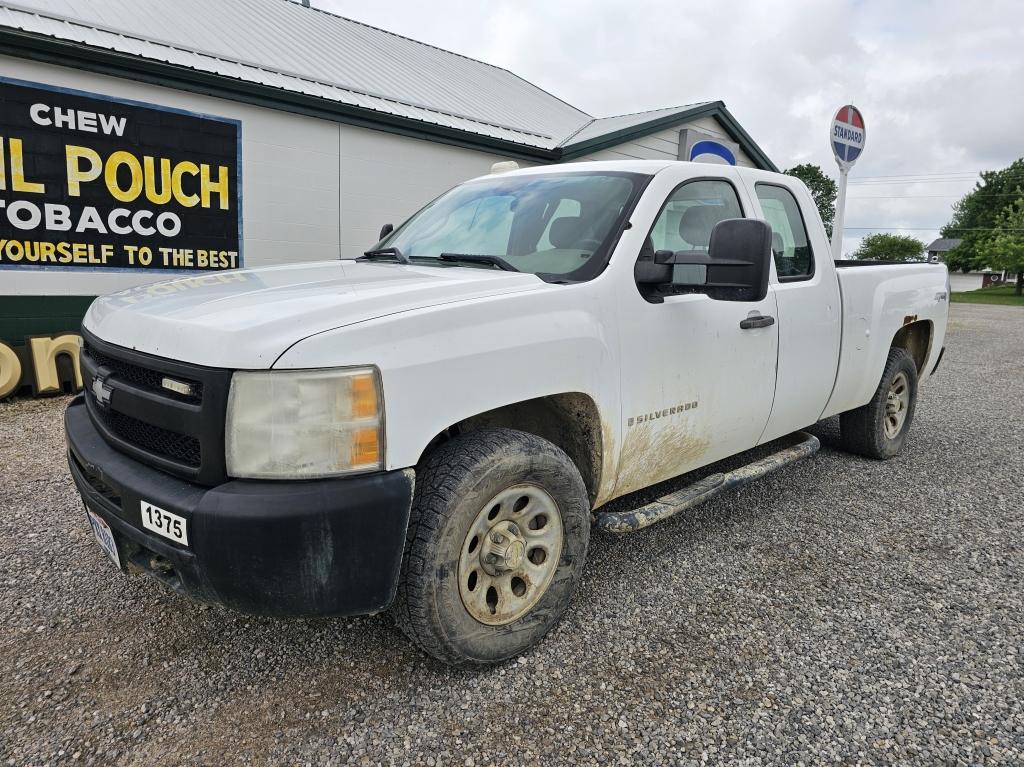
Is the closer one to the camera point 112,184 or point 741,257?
point 741,257

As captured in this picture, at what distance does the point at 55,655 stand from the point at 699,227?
318 centimetres

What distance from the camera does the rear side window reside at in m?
3.74

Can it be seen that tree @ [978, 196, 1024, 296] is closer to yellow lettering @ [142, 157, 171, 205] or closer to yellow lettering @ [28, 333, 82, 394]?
yellow lettering @ [142, 157, 171, 205]

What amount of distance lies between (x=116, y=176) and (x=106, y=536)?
18.9ft

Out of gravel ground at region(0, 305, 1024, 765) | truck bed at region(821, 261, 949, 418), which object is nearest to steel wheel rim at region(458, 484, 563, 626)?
gravel ground at region(0, 305, 1024, 765)

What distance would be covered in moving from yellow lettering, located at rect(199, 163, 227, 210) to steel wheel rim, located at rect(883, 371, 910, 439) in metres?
6.70

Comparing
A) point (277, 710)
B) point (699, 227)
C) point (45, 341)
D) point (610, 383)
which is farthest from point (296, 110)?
point (277, 710)

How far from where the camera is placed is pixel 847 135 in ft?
29.7

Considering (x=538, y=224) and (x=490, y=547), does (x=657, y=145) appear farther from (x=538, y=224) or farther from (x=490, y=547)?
(x=490, y=547)

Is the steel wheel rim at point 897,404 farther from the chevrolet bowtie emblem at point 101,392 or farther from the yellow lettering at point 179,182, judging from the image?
the yellow lettering at point 179,182

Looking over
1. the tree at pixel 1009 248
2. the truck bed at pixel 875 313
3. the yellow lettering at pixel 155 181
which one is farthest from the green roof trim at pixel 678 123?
the tree at pixel 1009 248

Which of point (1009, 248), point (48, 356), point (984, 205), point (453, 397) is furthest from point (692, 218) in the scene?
point (984, 205)

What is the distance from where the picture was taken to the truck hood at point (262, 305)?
1.99 metres

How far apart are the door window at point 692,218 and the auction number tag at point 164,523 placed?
2021mm
